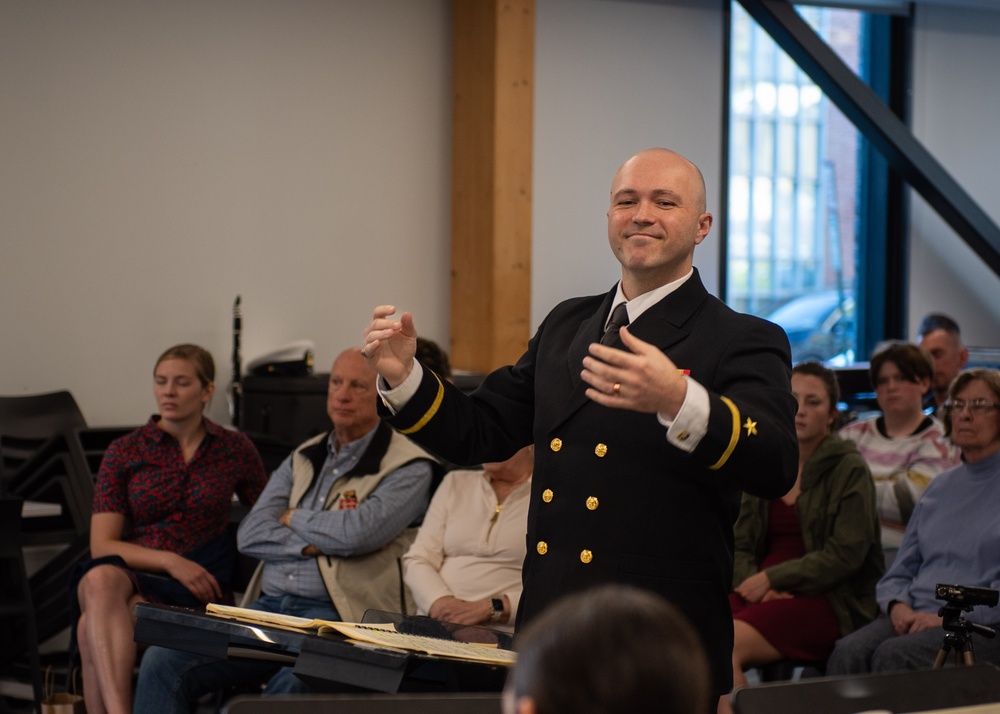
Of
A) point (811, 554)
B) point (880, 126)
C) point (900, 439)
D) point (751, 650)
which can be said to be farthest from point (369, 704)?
point (880, 126)

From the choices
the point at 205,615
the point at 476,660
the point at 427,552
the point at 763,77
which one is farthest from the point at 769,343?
the point at 763,77

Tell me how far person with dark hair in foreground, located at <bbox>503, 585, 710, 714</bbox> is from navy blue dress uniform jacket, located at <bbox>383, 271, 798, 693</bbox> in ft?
2.61

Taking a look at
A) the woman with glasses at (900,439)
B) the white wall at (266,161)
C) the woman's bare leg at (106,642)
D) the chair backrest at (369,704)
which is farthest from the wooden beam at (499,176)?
the chair backrest at (369,704)

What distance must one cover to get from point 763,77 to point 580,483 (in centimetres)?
541

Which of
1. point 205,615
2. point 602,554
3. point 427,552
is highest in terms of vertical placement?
point 602,554

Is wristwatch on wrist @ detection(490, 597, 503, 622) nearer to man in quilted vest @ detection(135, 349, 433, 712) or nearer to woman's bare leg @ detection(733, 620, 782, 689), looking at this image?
man in quilted vest @ detection(135, 349, 433, 712)

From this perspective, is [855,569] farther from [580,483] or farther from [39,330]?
[39,330]

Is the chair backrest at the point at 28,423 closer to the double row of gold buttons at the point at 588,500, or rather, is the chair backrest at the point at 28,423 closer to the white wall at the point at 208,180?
the white wall at the point at 208,180

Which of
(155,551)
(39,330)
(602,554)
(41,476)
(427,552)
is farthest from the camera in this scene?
(39,330)

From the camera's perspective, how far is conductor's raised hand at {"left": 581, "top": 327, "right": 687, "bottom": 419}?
4.86 feet

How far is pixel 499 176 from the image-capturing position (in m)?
5.62

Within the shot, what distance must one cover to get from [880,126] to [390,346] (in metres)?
5.15

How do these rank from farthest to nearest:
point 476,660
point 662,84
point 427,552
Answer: point 662,84 → point 427,552 → point 476,660

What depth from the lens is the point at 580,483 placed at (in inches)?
71.9
